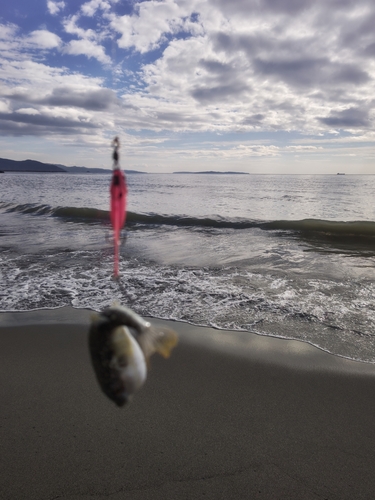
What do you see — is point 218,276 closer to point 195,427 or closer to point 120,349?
point 195,427

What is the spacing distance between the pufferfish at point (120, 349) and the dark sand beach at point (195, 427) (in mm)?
2830

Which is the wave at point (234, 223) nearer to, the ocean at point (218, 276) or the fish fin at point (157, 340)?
the ocean at point (218, 276)

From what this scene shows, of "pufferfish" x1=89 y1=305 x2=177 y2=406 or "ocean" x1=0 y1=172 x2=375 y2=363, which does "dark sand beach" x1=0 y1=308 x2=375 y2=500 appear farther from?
"pufferfish" x1=89 y1=305 x2=177 y2=406

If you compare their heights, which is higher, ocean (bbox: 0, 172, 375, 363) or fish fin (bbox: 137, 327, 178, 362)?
fish fin (bbox: 137, 327, 178, 362)

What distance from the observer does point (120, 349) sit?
0.83 meters

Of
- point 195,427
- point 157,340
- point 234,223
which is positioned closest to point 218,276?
point 195,427

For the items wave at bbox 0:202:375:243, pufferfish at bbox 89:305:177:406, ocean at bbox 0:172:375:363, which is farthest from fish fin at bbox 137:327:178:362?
wave at bbox 0:202:375:243

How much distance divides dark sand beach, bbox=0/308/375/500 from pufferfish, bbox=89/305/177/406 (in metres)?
2.83

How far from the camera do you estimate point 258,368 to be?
493 cm

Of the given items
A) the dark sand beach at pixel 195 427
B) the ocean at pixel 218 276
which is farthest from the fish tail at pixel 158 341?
the dark sand beach at pixel 195 427

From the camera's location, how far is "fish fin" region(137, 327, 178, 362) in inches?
31.2

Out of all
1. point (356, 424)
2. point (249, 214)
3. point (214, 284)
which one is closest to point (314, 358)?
point (356, 424)

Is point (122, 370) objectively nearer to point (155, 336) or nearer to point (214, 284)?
point (155, 336)

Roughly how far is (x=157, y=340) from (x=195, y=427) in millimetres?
3412
